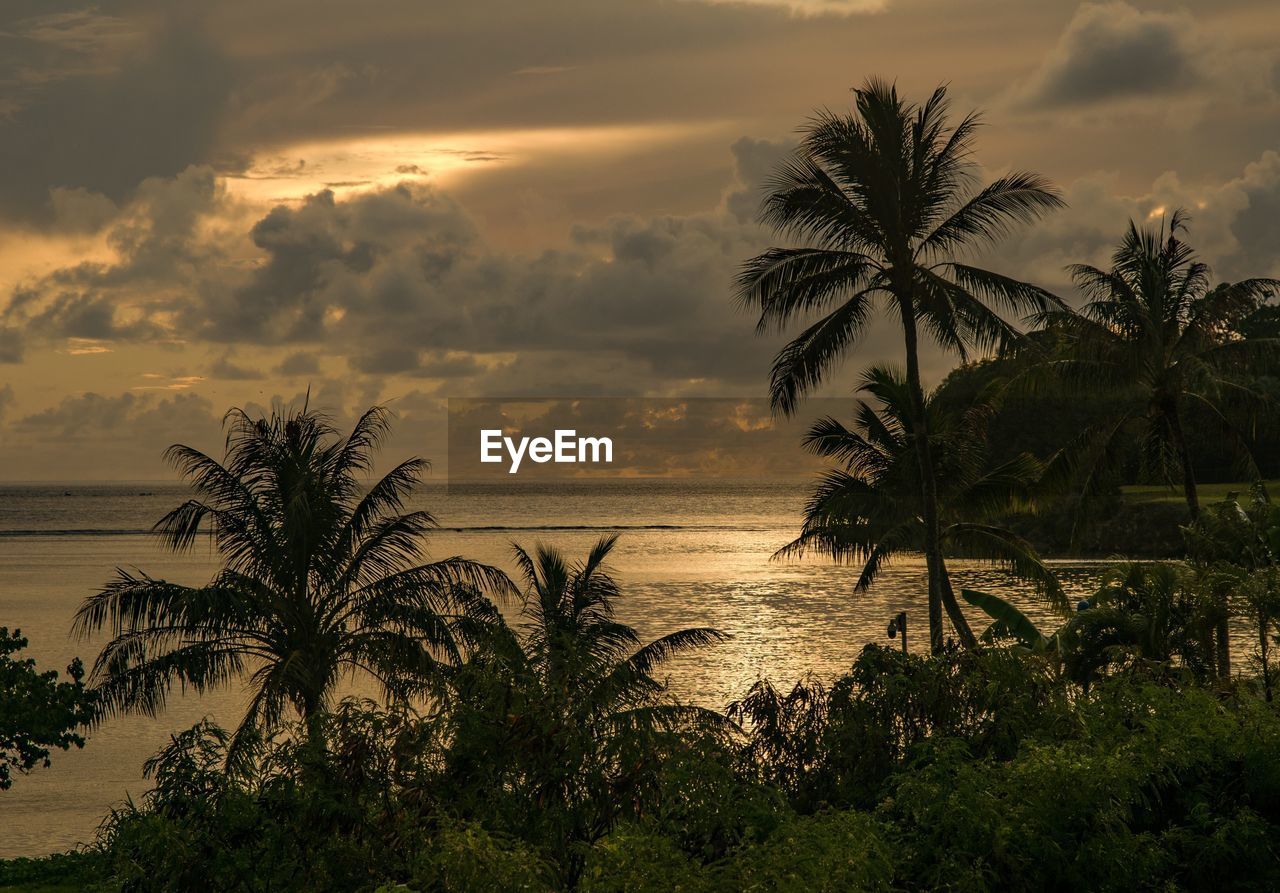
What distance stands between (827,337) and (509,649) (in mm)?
11924

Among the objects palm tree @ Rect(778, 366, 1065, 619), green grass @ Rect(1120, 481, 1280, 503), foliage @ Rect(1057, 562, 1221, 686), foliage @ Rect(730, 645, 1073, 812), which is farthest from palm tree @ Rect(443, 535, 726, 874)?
green grass @ Rect(1120, 481, 1280, 503)

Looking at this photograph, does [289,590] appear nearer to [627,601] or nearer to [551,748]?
[551,748]

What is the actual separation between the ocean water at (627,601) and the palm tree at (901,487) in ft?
31.6

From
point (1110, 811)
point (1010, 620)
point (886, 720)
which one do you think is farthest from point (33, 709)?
point (1010, 620)

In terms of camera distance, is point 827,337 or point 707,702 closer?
point 827,337

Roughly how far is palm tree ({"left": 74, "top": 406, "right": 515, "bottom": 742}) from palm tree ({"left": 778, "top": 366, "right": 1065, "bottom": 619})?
10547 millimetres

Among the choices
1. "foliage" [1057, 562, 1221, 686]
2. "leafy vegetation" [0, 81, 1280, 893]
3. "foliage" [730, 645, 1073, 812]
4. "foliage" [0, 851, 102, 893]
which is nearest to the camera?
"leafy vegetation" [0, 81, 1280, 893]

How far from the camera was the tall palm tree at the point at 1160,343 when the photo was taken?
2708 centimetres

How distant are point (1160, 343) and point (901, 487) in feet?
21.4

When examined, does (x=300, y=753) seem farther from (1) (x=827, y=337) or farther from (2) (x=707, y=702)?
(2) (x=707, y=702)

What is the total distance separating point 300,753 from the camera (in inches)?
483

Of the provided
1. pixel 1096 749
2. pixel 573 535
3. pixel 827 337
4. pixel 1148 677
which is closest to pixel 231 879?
pixel 1096 749

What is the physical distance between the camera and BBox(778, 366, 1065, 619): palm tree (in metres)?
29.5

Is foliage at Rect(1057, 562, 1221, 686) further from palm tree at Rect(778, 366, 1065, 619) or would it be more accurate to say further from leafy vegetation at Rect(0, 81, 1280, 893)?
palm tree at Rect(778, 366, 1065, 619)
